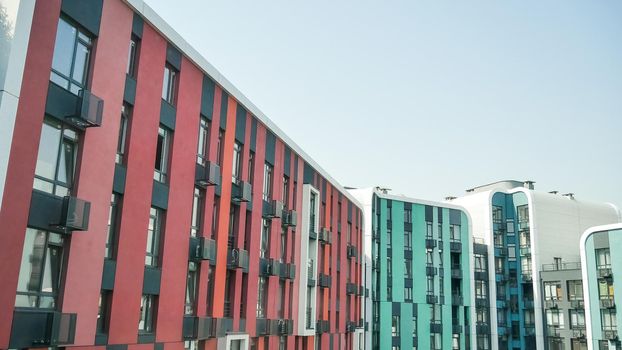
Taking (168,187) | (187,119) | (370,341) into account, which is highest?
(187,119)

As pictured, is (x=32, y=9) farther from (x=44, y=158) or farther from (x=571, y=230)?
(x=571, y=230)

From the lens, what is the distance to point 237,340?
960 inches

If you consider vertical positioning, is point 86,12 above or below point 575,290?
above

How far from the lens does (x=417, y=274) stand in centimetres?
5541

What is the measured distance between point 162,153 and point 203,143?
2875 millimetres

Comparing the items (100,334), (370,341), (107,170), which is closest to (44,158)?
(107,170)

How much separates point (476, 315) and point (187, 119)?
4487 cm

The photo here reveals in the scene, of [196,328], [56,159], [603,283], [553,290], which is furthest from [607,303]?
[56,159]

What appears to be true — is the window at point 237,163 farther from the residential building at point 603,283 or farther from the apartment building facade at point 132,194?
the residential building at point 603,283

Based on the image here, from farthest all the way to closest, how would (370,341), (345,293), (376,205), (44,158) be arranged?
(376,205) < (370,341) < (345,293) < (44,158)

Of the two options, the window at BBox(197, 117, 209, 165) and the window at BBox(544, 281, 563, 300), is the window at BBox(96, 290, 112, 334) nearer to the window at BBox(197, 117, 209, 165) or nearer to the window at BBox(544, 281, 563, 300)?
the window at BBox(197, 117, 209, 165)

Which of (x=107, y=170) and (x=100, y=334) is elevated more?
(x=107, y=170)

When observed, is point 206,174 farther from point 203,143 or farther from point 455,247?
point 455,247

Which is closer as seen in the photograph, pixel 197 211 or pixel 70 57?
pixel 70 57
